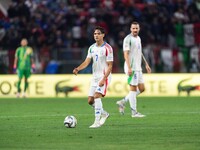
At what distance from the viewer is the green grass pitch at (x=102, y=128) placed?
13.2m

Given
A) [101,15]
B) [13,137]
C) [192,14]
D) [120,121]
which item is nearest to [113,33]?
[101,15]

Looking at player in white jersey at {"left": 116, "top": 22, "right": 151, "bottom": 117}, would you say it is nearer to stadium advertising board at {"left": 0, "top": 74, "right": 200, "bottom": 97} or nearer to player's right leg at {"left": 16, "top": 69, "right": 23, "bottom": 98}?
stadium advertising board at {"left": 0, "top": 74, "right": 200, "bottom": 97}

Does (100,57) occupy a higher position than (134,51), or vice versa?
(134,51)

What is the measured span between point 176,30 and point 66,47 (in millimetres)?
4533

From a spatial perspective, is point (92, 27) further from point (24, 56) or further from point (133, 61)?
point (133, 61)

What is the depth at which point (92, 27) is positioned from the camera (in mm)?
34250

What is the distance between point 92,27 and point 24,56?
13.5 feet

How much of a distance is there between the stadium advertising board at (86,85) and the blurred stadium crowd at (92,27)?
77 cm

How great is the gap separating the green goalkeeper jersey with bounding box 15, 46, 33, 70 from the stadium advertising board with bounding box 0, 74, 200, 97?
0.71 meters

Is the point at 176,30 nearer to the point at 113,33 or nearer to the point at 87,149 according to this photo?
the point at 113,33

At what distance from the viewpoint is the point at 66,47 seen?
110ft

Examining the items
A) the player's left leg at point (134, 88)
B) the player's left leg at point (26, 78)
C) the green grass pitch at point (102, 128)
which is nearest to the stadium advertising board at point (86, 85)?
the player's left leg at point (26, 78)

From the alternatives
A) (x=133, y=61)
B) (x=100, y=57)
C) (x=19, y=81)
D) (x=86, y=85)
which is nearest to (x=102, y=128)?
(x=100, y=57)

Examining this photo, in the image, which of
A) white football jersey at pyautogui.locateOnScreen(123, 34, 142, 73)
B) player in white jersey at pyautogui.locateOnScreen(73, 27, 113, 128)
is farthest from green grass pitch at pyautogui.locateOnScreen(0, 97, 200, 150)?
white football jersey at pyautogui.locateOnScreen(123, 34, 142, 73)
